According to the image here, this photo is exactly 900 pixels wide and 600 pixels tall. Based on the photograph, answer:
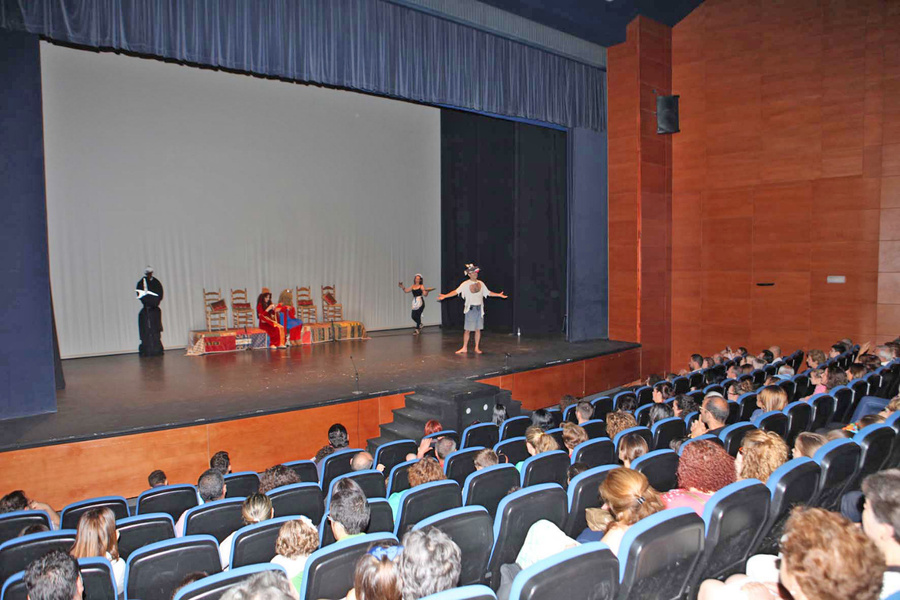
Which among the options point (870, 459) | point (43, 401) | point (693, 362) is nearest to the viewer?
point (870, 459)

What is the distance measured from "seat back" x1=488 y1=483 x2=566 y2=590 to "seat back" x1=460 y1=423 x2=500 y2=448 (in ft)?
7.42

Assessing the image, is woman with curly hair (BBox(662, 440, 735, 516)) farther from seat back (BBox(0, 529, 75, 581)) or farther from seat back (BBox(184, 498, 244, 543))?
seat back (BBox(0, 529, 75, 581))

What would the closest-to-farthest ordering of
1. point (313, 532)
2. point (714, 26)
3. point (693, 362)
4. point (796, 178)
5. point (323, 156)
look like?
point (313, 532)
point (693, 362)
point (796, 178)
point (714, 26)
point (323, 156)

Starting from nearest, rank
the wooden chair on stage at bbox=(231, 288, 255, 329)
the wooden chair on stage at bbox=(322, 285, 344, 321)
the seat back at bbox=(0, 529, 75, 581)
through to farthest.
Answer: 1. the seat back at bbox=(0, 529, 75, 581)
2. the wooden chair on stage at bbox=(231, 288, 255, 329)
3. the wooden chair on stage at bbox=(322, 285, 344, 321)

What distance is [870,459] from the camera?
133 inches

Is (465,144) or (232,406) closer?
(232,406)

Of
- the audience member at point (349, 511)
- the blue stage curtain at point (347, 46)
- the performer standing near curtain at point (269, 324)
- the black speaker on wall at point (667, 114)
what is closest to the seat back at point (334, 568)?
the audience member at point (349, 511)

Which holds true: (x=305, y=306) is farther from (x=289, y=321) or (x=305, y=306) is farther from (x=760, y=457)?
(x=760, y=457)

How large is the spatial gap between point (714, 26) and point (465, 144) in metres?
5.90

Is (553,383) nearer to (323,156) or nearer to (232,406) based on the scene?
(232,406)

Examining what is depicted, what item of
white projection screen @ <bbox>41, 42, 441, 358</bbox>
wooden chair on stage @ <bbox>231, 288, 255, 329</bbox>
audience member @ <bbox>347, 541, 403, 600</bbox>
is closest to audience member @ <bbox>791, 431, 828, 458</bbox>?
audience member @ <bbox>347, 541, 403, 600</bbox>

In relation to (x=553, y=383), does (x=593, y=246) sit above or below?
above

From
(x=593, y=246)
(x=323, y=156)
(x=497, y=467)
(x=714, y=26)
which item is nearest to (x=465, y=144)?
(x=323, y=156)

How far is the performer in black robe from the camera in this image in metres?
10.6
